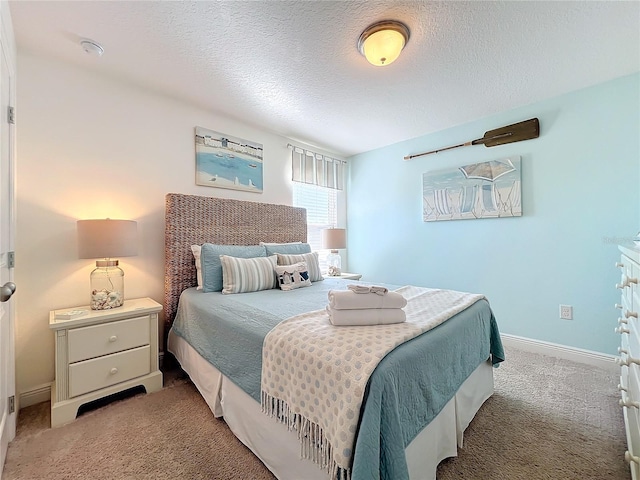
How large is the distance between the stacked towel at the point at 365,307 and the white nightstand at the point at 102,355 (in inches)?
57.9

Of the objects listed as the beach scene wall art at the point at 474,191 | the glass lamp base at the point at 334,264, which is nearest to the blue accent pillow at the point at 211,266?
the glass lamp base at the point at 334,264

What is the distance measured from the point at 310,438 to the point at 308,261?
1770 mm

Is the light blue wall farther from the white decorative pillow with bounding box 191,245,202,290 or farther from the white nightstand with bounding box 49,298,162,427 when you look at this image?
the white nightstand with bounding box 49,298,162,427

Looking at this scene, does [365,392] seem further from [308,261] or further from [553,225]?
[553,225]

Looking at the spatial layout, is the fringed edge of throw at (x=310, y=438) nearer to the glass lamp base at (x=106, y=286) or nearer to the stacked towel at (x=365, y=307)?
the stacked towel at (x=365, y=307)

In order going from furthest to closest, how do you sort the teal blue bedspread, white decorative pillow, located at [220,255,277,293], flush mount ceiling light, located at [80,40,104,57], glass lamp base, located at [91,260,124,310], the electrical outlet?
the electrical outlet < white decorative pillow, located at [220,255,277,293] < glass lamp base, located at [91,260,124,310] < flush mount ceiling light, located at [80,40,104,57] < the teal blue bedspread

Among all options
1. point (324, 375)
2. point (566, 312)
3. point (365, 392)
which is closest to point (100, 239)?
point (324, 375)

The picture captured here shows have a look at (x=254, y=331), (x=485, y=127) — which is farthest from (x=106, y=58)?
(x=485, y=127)

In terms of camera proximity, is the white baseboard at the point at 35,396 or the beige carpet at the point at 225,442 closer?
the beige carpet at the point at 225,442

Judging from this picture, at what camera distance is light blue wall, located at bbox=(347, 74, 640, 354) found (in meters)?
2.23

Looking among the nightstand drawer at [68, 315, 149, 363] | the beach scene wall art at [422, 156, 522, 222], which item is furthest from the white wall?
the beach scene wall art at [422, 156, 522, 222]

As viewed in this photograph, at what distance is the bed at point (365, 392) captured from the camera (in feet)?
2.84

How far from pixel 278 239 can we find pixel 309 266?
636mm

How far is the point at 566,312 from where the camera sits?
246 cm
